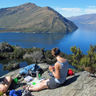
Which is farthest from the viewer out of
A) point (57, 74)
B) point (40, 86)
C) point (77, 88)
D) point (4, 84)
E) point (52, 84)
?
point (4, 84)

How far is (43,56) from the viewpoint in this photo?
72.6 metres

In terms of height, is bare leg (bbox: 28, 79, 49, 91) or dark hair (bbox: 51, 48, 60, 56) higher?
dark hair (bbox: 51, 48, 60, 56)

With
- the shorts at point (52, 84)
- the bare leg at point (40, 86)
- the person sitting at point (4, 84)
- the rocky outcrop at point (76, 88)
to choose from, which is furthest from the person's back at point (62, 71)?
the person sitting at point (4, 84)

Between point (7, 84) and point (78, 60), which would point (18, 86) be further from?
point (78, 60)

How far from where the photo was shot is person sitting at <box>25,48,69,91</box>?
677 cm

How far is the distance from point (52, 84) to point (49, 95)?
501 mm

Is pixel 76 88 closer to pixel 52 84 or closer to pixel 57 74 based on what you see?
pixel 57 74

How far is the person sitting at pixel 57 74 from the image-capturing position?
6.77 metres

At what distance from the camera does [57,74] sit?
6.95 metres

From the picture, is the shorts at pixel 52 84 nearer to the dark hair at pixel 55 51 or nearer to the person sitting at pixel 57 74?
the person sitting at pixel 57 74

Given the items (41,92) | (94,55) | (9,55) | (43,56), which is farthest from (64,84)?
(9,55)

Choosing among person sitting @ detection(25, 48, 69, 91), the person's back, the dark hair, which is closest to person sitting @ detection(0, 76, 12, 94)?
person sitting @ detection(25, 48, 69, 91)

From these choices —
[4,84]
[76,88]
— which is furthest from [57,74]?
[4,84]

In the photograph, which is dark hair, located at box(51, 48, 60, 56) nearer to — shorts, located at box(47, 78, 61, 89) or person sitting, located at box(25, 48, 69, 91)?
person sitting, located at box(25, 48, 69, 91)
